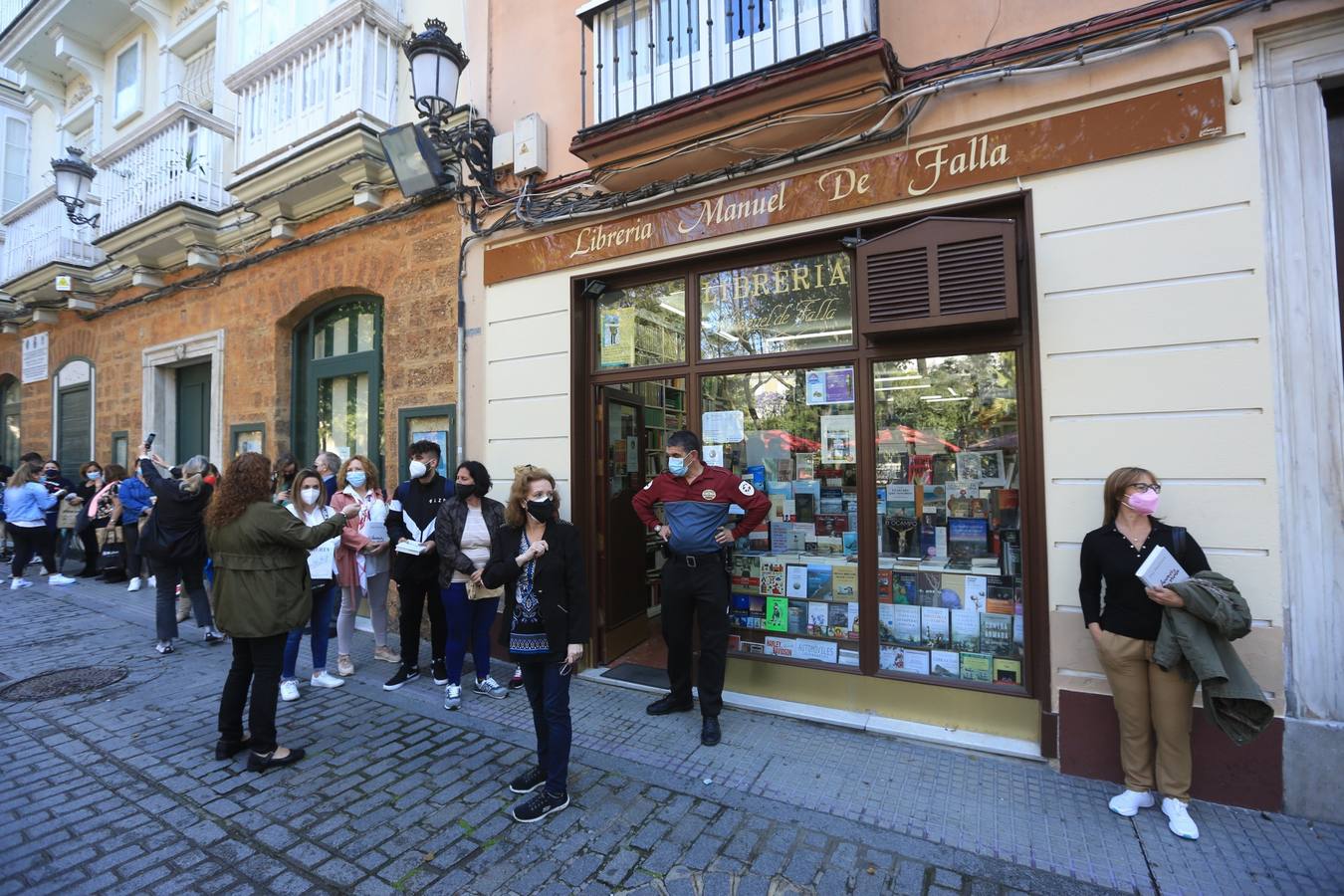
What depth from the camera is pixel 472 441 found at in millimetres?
5844

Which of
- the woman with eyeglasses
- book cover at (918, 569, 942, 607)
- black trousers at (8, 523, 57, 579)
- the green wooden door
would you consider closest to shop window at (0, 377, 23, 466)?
black trousers at (8, 523, 57, 579)

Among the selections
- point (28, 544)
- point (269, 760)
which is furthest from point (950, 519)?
point (28, 544)

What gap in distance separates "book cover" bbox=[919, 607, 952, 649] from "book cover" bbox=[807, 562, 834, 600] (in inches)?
25.3

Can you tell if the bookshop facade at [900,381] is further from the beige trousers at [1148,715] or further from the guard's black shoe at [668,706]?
the guard's black shoe at [668,706]

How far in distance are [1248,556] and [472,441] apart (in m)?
5.54

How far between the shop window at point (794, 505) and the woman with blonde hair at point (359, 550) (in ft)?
9.23

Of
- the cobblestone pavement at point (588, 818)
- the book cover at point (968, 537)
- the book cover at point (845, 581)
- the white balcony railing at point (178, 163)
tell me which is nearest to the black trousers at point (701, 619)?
the cobblestone pavement at point (588, 818)

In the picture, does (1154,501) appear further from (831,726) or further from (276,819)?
(276,819)

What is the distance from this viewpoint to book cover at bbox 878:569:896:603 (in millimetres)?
4273

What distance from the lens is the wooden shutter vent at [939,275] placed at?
363 centimetres

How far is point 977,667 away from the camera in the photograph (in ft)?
13.2

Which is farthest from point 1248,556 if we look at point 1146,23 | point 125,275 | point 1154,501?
point 125,275

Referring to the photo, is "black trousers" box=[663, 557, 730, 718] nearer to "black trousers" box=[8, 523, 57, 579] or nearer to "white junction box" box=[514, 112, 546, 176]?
"white junction box" box=[514, 112, 546, 176]

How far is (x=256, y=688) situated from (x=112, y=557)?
24.2ft
